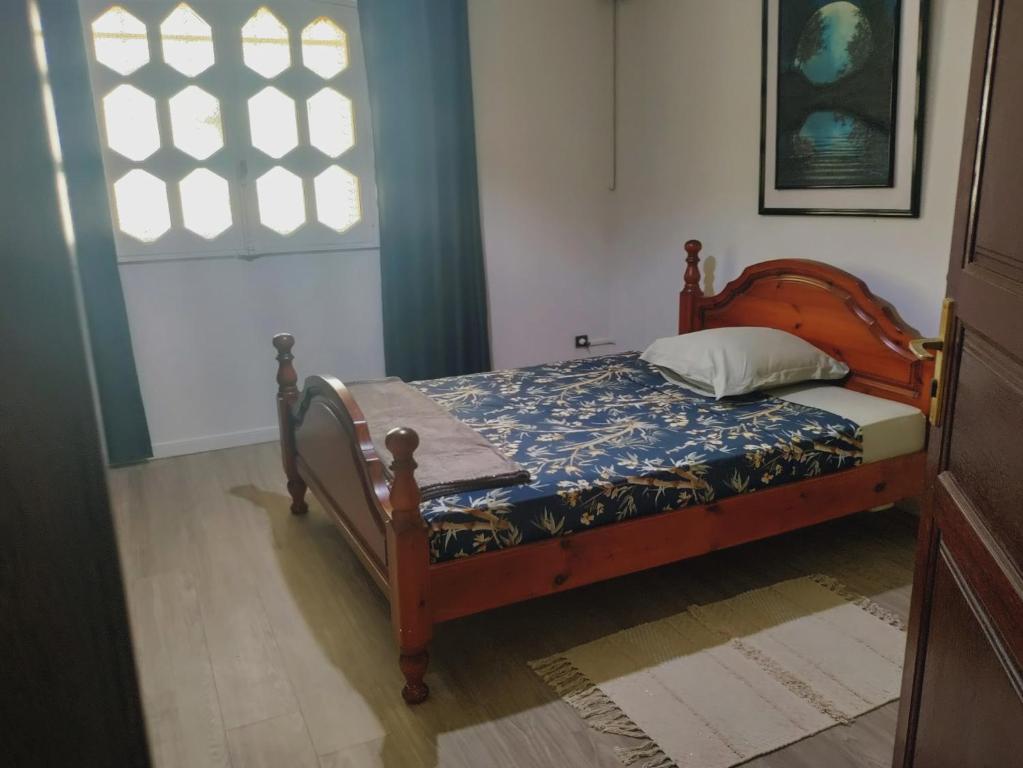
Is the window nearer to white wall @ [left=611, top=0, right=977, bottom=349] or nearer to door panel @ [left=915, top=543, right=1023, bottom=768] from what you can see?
white wall @ [left=611, top=0, right=977, bottom=349]

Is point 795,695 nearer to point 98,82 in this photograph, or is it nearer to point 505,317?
point 505,317

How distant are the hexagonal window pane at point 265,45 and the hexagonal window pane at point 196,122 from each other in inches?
10.9

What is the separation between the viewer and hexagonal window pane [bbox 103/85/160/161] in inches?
143

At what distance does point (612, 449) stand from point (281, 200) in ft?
7.87

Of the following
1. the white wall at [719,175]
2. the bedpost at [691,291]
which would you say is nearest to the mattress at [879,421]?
the white wall at [719,175]

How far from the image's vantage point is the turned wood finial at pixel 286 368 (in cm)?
309

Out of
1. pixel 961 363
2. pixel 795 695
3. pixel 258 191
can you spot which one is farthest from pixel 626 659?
pixel 258 191

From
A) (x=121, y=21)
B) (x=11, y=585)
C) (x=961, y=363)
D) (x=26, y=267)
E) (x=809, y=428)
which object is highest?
(x=121, y=21)

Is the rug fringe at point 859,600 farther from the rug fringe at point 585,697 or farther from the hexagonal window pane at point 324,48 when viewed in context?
the hexagonal window pane at point 324,48

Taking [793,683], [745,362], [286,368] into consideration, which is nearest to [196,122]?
[286,368]

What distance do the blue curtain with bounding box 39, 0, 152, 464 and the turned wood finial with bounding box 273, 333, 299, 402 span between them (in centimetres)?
85

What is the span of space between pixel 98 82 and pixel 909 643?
12.5 ft

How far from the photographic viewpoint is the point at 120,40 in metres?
3.59

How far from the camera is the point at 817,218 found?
338 centimetres
